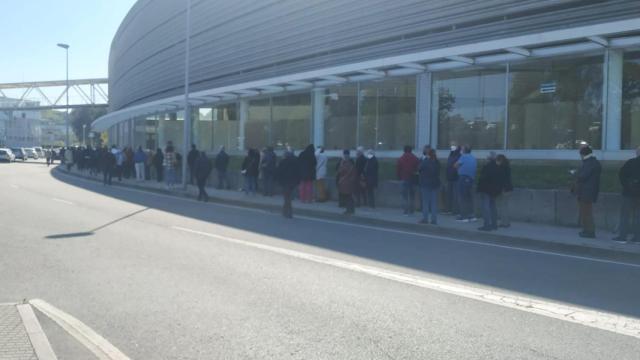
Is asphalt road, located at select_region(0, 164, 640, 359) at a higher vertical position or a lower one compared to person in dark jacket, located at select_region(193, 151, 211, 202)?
lower

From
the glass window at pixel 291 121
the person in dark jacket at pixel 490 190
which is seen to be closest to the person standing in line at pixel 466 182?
the person in dark jacket at pixel 490 190

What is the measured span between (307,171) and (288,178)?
8.56ft

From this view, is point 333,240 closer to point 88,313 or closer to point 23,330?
point 88,313

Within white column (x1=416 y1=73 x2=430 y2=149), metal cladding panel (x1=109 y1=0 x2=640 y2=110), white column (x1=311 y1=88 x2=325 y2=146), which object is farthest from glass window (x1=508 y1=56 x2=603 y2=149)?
white column (x1=311 y1=88 x2=325 y2=146)

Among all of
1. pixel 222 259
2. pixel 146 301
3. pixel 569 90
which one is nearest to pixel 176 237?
pixel 222 259

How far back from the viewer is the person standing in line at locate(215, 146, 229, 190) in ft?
82.2

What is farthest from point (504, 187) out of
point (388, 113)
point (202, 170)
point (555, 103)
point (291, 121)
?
point (291, 121)

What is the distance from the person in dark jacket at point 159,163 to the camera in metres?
29.4

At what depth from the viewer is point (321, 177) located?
20.0 m

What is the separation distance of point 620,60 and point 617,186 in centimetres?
405

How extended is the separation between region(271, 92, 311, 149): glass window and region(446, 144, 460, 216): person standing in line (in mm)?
10715

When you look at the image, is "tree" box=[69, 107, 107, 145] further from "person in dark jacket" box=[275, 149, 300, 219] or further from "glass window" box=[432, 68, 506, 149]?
"person in dark jacket" box=[275, 149, 300, 219]

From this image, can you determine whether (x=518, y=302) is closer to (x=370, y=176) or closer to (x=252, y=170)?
(x=370, y=176)

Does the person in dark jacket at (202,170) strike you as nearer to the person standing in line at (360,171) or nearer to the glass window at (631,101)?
the person standing in line at (360,171)
